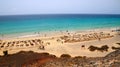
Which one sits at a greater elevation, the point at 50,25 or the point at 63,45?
the point at 63,45

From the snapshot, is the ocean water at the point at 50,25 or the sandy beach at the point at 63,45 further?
the ocean water at the point at 50,25

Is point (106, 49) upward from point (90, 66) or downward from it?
downward

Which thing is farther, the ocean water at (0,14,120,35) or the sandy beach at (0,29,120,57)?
the ocean water at (0,14,120,35)

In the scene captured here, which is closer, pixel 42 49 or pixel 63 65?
pixel 63 65

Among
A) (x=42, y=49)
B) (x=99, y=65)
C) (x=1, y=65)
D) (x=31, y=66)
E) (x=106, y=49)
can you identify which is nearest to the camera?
(x=99, y=65)

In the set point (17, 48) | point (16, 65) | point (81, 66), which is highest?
point (81, 66)

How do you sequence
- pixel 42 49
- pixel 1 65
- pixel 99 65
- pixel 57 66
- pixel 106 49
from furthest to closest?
pixel 42 49 < pixel 106 49 < pixel 1 65 < pixel 57 66 < pixel 99 65

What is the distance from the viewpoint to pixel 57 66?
5348mm

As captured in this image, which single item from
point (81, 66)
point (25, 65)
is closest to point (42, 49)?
point (25, 65)

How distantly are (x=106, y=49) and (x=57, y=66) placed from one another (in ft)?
16.3

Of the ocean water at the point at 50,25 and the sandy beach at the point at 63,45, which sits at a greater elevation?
the sandy beach at the point at 63,45

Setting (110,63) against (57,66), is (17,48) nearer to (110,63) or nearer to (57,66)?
(57,66)

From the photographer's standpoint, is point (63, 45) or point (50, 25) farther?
point (50, 25)

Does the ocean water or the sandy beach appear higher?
the sandy beach
